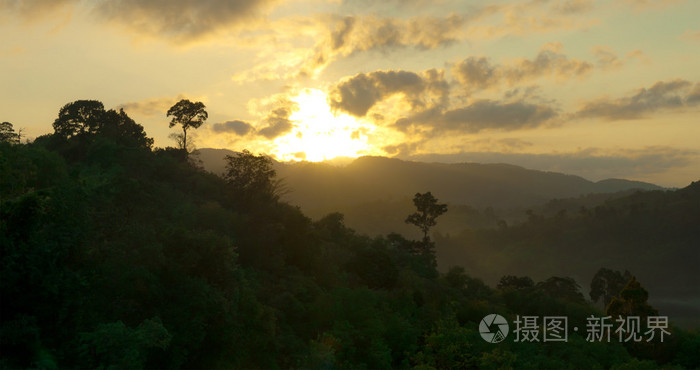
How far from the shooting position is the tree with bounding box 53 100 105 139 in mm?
65875

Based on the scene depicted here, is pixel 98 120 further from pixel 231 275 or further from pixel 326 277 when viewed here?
Result: pixel 231 275

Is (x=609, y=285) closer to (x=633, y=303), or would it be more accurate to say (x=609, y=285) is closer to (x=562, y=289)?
(x=562, y=289)

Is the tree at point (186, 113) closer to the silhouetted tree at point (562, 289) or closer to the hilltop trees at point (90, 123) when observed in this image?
the hilltop trees at point (90, 123)

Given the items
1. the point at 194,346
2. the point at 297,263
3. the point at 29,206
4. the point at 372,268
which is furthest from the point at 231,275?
the point at 372,268

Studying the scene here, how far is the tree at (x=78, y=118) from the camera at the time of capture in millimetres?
Answer: 65875

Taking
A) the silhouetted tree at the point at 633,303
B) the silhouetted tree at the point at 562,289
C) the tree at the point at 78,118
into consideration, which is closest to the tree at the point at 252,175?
the tree at the point at 78,118

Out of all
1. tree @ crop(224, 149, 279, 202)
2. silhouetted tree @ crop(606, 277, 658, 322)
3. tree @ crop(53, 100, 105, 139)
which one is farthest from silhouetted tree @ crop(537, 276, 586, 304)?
tree @ crop(53, 100, 105, 139)

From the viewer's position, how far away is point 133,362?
70.8ft

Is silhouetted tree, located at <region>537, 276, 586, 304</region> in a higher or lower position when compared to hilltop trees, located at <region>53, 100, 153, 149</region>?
lower

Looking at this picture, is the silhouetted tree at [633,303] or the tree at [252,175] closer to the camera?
the tree at [252,175]

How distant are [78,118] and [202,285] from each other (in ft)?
160

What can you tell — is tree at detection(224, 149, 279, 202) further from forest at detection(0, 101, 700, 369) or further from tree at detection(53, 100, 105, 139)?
tree at detection(53, 100, 105, 139)

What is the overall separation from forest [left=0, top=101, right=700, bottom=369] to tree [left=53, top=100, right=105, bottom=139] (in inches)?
7.0

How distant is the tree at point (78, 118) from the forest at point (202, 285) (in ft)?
0.58
